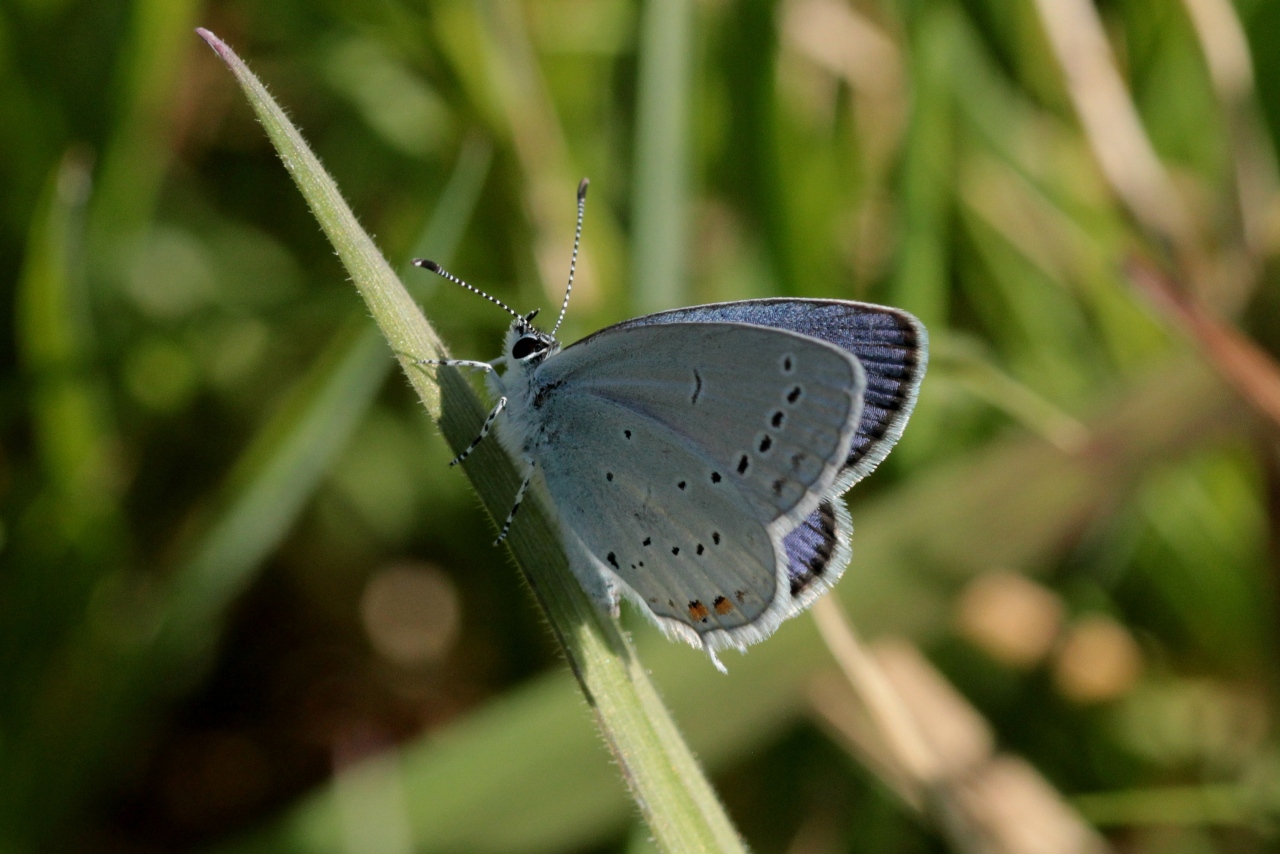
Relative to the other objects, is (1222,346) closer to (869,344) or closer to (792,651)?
(869,344)

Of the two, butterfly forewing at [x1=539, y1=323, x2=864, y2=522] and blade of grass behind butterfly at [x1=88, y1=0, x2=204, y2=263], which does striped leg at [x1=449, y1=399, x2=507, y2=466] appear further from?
blade of grass behind butterfly at [x1=88, y1=0, x2=204, y2=263]

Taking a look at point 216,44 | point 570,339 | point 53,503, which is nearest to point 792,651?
point 570,339

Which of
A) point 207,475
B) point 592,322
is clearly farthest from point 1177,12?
point 207,475

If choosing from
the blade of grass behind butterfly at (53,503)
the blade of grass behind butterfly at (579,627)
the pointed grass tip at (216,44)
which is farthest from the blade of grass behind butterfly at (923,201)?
the blade of grass behind butterfly at (53,503)

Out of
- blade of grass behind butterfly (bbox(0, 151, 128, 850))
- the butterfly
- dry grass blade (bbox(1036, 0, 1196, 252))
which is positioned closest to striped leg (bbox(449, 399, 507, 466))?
the butterfly

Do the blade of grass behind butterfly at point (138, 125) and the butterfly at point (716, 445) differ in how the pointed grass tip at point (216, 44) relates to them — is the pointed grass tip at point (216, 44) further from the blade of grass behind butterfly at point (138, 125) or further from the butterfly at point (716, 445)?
the blade of grass behind butterfly at point (138, 125)

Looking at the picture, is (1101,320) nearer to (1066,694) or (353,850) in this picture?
(1066,694)
